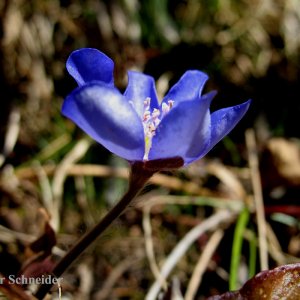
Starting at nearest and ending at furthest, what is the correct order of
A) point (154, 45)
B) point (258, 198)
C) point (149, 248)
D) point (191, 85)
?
1. point (191, 85)
2. point (149, 248)
3. point (258, 198)
4. point (154, 45)

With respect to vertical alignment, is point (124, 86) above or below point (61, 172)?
above

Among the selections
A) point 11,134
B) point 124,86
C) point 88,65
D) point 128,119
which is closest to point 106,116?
point 128,119

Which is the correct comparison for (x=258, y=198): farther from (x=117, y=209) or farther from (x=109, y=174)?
(x=117, y=209)

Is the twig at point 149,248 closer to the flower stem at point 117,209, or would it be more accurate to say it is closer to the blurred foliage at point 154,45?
the flower stem at point 117,209

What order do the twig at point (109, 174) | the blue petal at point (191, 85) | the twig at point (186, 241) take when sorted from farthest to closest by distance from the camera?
the twig at point (109, 174) → the twig at point (186, 241) → the blue petal at point (191, 85)

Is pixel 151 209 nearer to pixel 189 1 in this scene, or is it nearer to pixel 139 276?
pixel 139 276

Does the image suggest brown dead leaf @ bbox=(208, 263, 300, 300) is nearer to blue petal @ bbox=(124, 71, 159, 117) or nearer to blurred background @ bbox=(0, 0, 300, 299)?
blue petal @ bbox=(124, 71, 159, 117)

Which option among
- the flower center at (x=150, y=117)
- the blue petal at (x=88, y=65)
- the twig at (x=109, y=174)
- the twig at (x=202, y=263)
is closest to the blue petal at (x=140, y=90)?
the flower center at (x=150, y=117)
